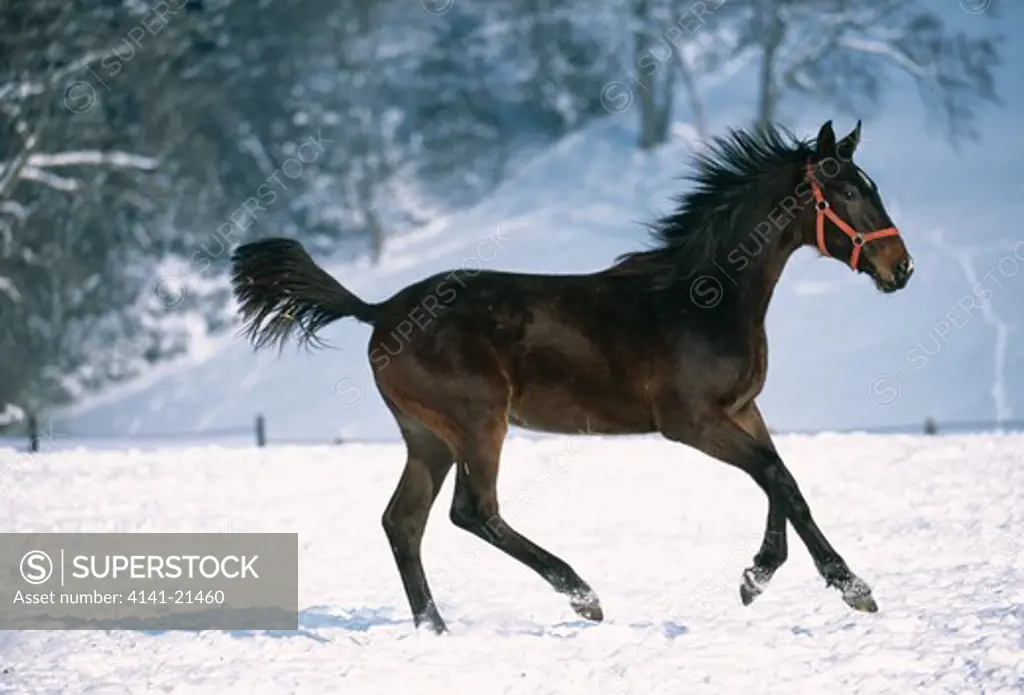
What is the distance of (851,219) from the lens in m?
7.90

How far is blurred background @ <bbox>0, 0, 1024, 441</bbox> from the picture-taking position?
31.8 meters

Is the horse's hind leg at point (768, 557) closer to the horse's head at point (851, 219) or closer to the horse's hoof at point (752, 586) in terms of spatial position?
the horse's hoof at point (752, 586)

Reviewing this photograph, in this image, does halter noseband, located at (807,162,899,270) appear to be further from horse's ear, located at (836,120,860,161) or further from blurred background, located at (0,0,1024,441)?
blurred background, located at (0,0,1024,441)

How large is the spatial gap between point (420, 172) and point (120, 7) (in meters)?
15.9

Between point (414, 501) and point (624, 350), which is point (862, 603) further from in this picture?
point (414, 501)

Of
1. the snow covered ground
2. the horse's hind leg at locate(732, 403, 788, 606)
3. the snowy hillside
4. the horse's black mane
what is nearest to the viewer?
the snow covered ground

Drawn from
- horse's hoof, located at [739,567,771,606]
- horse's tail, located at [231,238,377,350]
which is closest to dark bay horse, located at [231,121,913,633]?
horse's hoof, located at [739,567,771,606]

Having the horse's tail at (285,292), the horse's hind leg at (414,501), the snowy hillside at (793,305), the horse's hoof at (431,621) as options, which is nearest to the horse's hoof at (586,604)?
the horse's hoof at (431,621)

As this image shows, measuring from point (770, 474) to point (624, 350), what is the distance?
1.06 meters

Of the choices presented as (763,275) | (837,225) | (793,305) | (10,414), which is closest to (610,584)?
(763,275)

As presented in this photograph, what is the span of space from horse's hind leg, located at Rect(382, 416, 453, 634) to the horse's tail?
0.81 m

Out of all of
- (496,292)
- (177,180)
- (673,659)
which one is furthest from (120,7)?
(673,659)

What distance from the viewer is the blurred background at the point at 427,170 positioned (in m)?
31.8

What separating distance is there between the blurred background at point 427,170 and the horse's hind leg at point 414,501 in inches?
866
